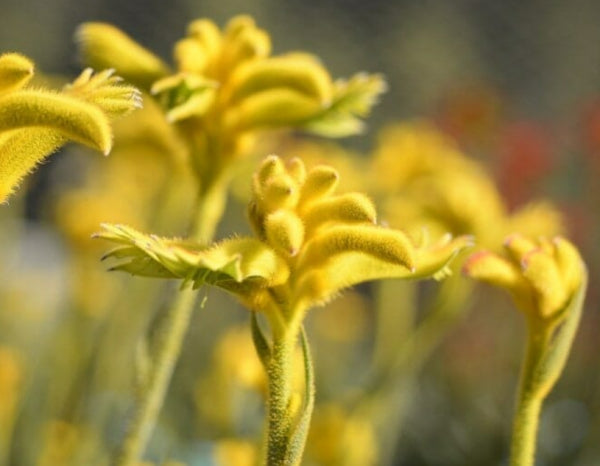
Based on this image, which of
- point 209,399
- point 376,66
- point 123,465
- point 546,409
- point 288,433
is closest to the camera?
point 288,433

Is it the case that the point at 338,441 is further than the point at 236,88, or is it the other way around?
the point at 338,441

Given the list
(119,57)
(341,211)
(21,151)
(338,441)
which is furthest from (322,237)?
(338,441)

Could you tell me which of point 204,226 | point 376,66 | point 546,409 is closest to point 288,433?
point 204,226

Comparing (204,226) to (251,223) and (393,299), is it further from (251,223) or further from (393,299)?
(393,299)

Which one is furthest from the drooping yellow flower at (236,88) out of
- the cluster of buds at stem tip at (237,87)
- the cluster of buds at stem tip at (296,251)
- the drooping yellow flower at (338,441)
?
the drooping yellow flower at (338,441)

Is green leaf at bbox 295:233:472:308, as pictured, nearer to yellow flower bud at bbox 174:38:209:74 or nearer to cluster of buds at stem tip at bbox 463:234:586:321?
cluster of buds at stem tip at bbox 463:234:586:321

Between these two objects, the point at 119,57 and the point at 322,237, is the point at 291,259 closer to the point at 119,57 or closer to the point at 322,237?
the point at 322,237

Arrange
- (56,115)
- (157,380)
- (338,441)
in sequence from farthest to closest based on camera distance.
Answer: (338,441) < (157,380) < (56,115)
